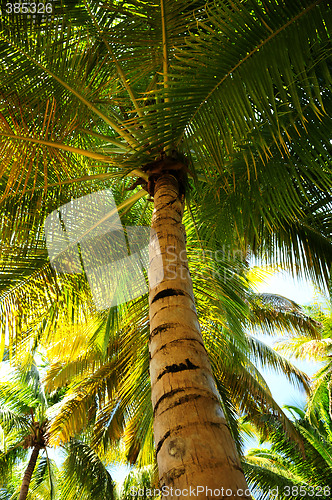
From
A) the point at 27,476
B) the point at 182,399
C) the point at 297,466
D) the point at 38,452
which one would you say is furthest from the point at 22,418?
the point at 182,399

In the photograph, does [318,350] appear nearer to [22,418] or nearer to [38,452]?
[38,452]

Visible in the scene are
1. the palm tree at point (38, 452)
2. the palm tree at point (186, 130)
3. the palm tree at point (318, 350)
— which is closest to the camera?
the palm tree at point (186, 130)

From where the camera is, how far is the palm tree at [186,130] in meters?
1.51

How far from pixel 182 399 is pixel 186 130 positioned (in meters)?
2.05

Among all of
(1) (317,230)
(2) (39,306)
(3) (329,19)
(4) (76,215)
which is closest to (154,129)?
(3) (329,19)

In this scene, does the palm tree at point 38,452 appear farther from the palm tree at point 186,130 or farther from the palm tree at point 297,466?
the palm tree at point 186,130

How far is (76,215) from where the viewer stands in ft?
14.9

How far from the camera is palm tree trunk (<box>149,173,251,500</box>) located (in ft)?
3.87

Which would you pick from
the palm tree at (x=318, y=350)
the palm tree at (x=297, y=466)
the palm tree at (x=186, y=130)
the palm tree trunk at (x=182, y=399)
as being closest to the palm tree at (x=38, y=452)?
the palm tree at (x=297, y=466)

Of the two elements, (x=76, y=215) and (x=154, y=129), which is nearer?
(x=154, y=129)

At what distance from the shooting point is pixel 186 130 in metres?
2.87

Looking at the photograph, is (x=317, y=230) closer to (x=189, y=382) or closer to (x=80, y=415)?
(x=189, y=382)

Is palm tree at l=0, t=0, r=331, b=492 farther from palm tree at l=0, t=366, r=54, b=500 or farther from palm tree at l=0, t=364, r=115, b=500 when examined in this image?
palm tree at l=0, t=366, r=54, b=500

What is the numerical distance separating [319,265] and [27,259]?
3.50 meters
